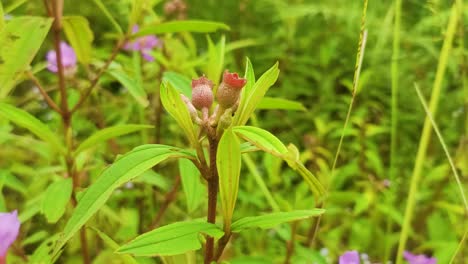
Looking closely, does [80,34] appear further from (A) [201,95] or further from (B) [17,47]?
(A) [201,95]

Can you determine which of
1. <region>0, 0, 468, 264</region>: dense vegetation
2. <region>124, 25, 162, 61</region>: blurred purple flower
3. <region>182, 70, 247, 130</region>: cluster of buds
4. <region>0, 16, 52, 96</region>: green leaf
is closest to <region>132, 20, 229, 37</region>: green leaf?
<region>0, 0, 468, 264</region>: dense vegetation

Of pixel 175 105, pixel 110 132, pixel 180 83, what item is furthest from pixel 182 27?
pixel 175 105

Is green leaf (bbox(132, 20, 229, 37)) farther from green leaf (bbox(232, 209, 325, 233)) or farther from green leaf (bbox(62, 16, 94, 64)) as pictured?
green leaf (bbox(232, 209, 325, 233))

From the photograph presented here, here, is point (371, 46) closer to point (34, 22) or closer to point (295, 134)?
point (295, 134)

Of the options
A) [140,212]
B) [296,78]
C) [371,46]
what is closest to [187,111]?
[140,212]

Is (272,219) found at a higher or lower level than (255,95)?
lower

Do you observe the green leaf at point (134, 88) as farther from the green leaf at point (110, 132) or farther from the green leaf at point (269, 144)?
the green leaf at point (269, 144)
